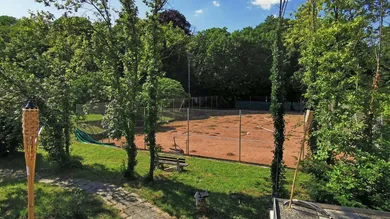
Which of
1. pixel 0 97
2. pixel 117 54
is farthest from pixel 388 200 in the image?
pixel 0 97

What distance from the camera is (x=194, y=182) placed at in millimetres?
8109

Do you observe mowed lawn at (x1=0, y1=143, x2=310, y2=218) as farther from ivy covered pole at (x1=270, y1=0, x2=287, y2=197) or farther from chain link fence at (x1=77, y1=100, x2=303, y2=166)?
chain link fence at (x1=77, y1=100, x2=303, y2=166)

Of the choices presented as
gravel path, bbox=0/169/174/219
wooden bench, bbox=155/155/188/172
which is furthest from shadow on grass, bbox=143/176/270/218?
wooden bench, bbox=155/155/188/172

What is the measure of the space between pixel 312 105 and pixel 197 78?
33441 mm

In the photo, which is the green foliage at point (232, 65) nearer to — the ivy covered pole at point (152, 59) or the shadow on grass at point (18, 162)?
the shadow on grass at point (18, 162)

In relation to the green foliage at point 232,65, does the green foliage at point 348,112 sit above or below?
below

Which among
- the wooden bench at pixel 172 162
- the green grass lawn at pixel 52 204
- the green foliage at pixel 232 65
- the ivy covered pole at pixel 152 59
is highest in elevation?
the green foliage at pixel 232 65

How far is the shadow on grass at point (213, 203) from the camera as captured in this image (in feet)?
19.7

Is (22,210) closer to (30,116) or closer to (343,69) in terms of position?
(30,116)

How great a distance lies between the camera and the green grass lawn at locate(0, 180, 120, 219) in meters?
5.69

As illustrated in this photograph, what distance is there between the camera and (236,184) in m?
7.89

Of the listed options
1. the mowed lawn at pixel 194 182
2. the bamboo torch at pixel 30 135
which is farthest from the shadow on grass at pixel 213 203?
the bamboo torch at pixel 30 135

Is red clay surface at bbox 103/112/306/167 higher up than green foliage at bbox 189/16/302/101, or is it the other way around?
green foliage at bbox 189/16/302/101

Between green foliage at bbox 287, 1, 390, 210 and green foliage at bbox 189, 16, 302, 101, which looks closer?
green foliage at bbox 287, 1, 390, 210
